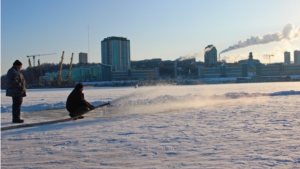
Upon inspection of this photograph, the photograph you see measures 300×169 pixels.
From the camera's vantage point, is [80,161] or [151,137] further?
[151,137]

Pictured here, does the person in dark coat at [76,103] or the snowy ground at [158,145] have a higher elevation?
the person in dark coat at [76,103]

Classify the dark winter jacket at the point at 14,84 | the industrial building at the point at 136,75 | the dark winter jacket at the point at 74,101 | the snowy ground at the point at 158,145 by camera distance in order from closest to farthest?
the snowy ground at the point at 158,145, the dark winter jacket at the point at 14,84, the dark winter jacket at the point at 74,101, the industrial building at the point at 136,75

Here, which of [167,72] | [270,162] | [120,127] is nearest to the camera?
[270,162]

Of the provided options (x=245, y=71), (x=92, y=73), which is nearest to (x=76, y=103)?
(x=245, y=71)

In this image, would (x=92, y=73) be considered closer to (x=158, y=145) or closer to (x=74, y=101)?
(x=74, y=101)

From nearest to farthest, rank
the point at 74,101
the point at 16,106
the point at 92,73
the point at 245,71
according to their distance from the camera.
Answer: the point at 16,106, the point at 74,101, the point at 245,71, the point at 92,73

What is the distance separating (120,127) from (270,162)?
4641mm

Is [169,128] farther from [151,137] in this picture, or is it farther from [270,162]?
[270,162]

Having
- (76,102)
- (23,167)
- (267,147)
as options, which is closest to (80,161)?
(23,167)

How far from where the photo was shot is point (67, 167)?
4.90 metres

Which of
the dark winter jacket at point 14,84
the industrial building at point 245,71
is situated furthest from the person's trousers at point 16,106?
the industrial building at point 245,71

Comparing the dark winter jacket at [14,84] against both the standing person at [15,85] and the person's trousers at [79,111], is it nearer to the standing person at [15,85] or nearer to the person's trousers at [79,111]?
the standing person at [15,85]

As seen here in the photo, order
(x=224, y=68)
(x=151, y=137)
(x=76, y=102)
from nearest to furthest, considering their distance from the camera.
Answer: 1. (x=151, y=137)
2. (x=76, y=102)
3. (x=224, y=68)

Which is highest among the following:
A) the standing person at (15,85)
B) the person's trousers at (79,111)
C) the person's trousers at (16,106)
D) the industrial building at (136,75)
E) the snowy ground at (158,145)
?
the industrial building at (136,75)
